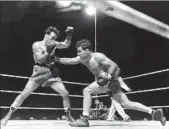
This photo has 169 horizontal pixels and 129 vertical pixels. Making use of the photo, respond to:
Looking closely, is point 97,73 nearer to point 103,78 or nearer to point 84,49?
point 103,78

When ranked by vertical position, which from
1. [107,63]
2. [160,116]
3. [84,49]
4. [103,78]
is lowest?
[160,116]

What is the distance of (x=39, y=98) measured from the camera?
15.4 feet

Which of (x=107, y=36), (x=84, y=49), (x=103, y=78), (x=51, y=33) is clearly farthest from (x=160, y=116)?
(x=107, y=36)

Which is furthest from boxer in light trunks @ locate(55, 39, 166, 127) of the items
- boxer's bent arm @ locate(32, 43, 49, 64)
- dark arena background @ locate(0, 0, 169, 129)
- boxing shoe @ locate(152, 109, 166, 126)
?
dark arena background @ locate(0, 0, 169, 129)

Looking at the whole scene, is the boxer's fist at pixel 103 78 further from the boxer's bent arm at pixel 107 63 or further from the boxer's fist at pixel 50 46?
the boxer's fist at pixel 50 46

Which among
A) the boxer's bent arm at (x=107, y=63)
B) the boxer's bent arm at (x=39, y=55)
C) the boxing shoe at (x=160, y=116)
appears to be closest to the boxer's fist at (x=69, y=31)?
the boxer's bent arm at (x=39, y=55)

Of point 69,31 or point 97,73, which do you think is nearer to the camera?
point 97,73

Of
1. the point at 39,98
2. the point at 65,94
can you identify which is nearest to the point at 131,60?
the point at 65,94

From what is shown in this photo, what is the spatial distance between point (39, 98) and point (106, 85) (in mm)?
2892

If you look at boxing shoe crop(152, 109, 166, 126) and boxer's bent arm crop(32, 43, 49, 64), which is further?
boxer's bent arm crop(32, 43, 49, 64)

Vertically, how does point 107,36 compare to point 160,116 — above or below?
above

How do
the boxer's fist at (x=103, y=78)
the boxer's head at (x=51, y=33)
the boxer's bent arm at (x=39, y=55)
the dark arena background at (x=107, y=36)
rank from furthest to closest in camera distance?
the dark arena background at (x=107, y=36)
the boxer's head at (x=51, y=33)
the boxer's bent arm at (x=39, y=55)
the boxer's fist at (x=103, y=78)

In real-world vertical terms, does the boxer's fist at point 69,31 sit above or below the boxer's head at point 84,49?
above

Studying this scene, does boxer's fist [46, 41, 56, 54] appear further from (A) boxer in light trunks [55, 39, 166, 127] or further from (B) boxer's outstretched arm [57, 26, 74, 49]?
(A) boxer in light trunks [55, 39, 166, 127]
